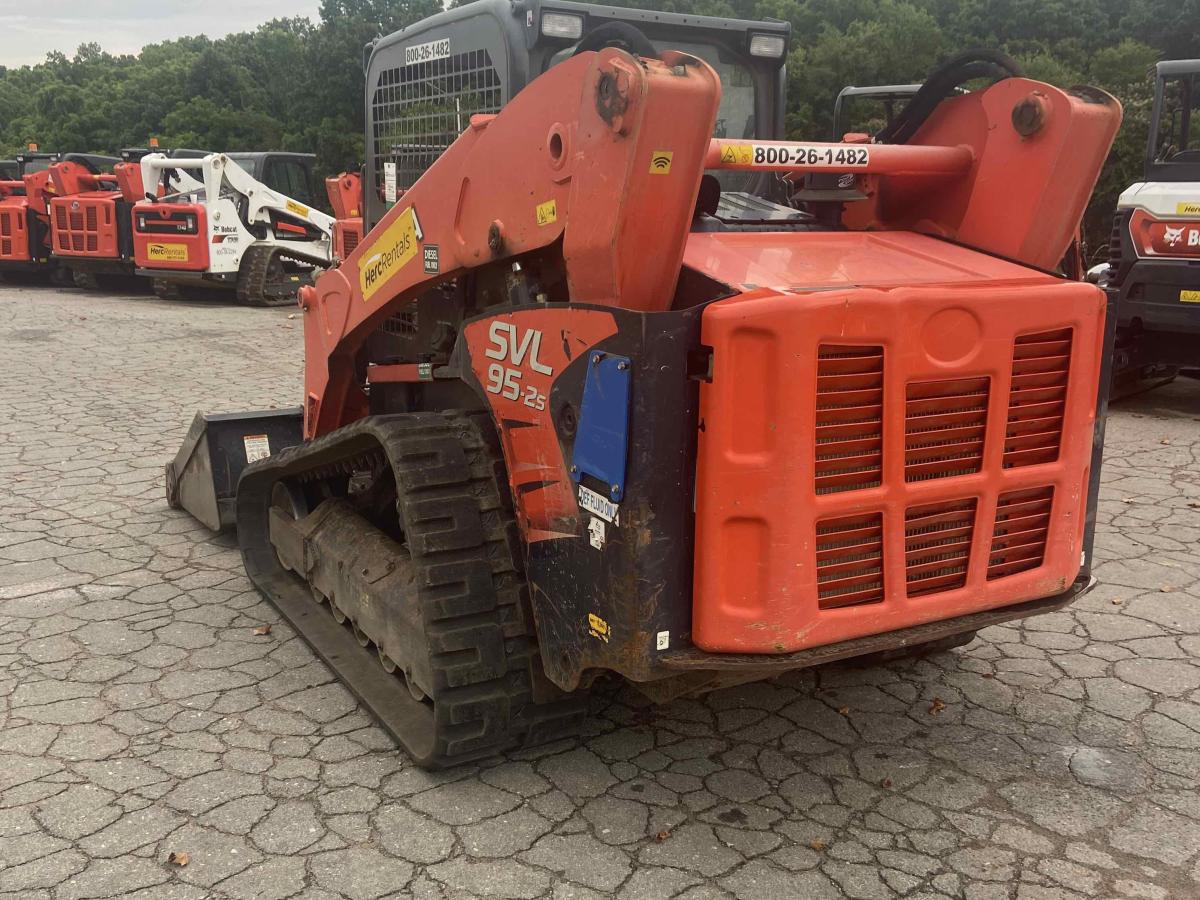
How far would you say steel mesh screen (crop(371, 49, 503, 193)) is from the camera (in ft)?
12.1

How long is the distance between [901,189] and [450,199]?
4.59ft

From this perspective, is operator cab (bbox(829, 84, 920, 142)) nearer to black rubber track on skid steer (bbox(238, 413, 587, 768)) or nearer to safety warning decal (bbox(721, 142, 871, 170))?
safety warning decal (bbox(721, 142, 871, 170))

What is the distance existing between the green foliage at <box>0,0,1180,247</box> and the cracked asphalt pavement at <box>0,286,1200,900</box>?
49.2 ft

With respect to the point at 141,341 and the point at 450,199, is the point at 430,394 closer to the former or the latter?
the point at 450,199

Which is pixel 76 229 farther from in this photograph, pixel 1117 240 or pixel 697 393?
pixel 697 393

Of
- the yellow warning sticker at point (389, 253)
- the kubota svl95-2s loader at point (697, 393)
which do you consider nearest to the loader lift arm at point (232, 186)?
the yellow warning sticker at point (389, 253)

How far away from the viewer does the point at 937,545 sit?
8.97 ft

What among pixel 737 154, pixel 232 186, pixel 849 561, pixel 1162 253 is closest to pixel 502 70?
pixel 737 154

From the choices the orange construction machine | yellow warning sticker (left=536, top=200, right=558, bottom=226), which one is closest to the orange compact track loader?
the orange construction machine

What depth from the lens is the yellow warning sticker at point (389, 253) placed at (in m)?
3.46

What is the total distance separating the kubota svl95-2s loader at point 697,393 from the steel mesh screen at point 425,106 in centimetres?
5

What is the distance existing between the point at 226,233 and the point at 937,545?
13.7m

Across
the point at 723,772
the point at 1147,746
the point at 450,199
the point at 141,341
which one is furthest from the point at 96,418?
the point at 1147,746

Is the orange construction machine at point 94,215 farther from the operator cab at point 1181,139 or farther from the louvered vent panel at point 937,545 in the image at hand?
the louvered vent panel at point 937,545
